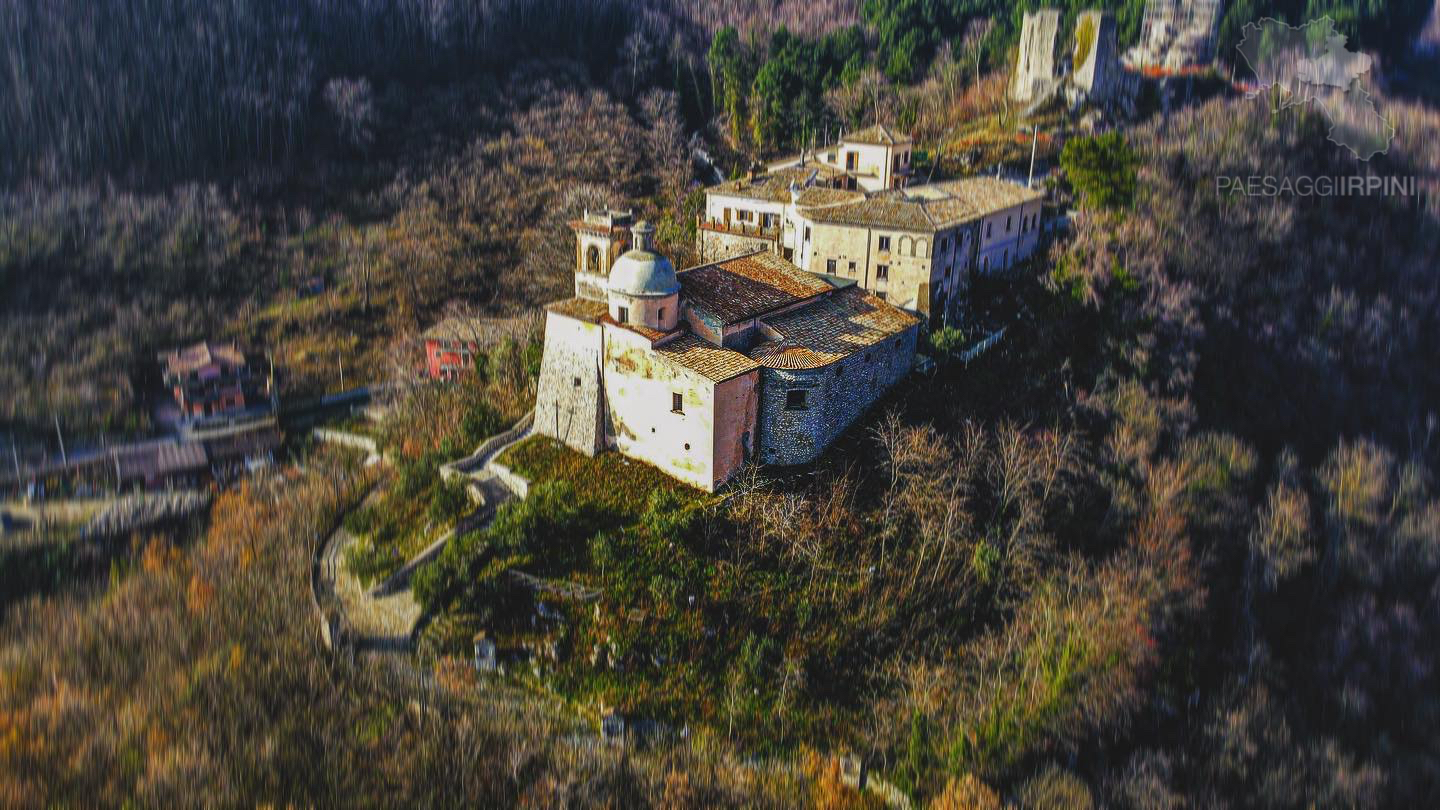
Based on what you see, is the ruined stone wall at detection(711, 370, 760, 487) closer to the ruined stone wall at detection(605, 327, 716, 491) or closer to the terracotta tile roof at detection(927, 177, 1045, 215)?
the ruined stone wall at detection(605, 327, 716, 491)

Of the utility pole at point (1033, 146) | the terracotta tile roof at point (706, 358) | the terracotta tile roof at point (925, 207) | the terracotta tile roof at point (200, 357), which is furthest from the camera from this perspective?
the utility pole at point (1033, 146)

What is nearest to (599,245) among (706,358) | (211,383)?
(706,358)

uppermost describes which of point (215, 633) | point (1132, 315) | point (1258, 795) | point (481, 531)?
point (1132, 315)

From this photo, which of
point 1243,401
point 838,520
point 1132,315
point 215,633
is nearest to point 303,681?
point 215,633

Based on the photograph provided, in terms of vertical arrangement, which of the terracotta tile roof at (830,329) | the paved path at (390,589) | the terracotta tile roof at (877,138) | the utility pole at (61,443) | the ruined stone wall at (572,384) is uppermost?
the terracotta tile roof at (877,138)

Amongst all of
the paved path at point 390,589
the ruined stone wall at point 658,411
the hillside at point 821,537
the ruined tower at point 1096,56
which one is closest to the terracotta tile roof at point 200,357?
the hillside at point 821,537

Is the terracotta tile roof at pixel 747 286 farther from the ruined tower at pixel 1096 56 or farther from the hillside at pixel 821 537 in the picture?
the ruined tower at pixel 1096 56

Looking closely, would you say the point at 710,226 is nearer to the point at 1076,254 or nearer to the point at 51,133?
the point at 1076,254

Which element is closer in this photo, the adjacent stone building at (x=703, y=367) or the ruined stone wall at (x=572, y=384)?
the adjacent stone building at (x=703, y=367)
